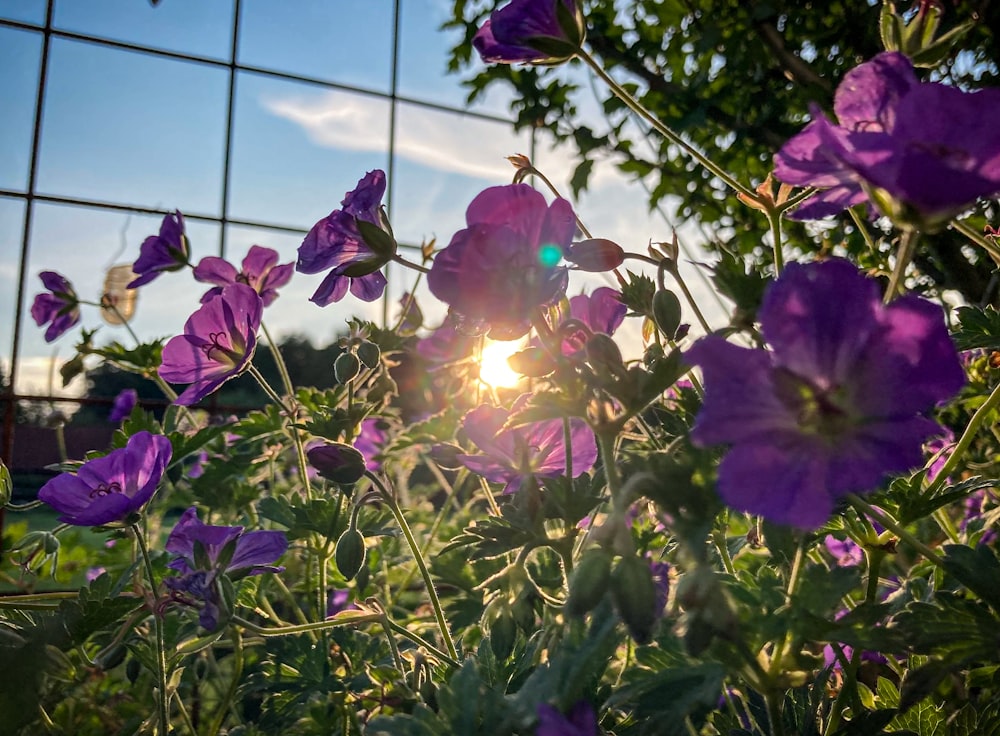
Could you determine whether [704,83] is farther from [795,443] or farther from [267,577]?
[795,443]

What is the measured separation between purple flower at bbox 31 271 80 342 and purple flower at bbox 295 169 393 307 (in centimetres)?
136

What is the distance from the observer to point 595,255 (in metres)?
0.64

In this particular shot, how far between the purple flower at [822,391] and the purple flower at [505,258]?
15cm

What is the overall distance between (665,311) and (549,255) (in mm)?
136

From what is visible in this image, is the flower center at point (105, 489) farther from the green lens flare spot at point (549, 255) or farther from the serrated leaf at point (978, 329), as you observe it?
the serrated leaf at point (978, 329)

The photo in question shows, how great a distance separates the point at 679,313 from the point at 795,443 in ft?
0.68

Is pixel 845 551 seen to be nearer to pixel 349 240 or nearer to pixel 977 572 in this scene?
pixel 977 572

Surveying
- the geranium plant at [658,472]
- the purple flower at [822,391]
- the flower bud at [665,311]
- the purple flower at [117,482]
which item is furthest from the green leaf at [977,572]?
the purple flower at [117,482]

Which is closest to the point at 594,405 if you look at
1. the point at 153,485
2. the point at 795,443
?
the point at 795,443

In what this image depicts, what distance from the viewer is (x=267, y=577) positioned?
4.54ft

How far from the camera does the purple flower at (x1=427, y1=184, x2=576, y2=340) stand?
56cm

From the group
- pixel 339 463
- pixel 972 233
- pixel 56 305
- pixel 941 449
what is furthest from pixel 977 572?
pixel 56 305

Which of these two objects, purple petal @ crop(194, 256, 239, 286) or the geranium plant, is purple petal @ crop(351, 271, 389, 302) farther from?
Answer: purple petal @ crop(194, 256, 239, 286)

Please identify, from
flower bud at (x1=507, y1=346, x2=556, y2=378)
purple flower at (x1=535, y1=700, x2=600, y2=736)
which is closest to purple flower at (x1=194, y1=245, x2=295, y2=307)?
flower bud at (x1=507, y1=346, x2=556, y2=378)
